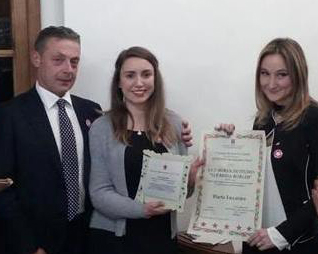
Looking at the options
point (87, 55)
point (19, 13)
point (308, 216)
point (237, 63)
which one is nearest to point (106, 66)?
point (87, 55)

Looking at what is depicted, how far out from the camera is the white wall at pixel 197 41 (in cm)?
239

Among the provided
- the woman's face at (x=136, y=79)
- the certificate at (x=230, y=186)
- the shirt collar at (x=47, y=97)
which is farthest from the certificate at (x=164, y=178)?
the shirt collar at (x=47, y=97)

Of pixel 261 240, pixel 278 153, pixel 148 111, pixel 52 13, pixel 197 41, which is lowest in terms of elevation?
pixel 261 240

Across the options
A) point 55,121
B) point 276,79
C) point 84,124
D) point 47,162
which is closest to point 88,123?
point 84,124

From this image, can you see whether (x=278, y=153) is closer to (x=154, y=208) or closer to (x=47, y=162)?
(x=154, y=208)

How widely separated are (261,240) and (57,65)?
1100 mm

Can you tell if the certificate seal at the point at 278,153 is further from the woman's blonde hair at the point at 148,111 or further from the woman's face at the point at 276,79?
the woman's blonde hair at the point at 148,111

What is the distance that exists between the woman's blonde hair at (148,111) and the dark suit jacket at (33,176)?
0.28 metres

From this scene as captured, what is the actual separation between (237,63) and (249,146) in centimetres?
71

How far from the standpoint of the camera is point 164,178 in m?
1.90

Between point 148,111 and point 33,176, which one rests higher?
point 148,111

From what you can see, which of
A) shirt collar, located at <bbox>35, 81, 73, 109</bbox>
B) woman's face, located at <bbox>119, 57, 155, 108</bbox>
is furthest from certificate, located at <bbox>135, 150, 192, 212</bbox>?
shirt collar, located at <bbox>35, 81, 73, 109</bbox>

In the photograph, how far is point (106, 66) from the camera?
2.42 metres

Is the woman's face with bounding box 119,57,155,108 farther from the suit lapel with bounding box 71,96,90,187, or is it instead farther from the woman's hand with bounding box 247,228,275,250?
the woman's hand with bounding box 247,228,275,250
